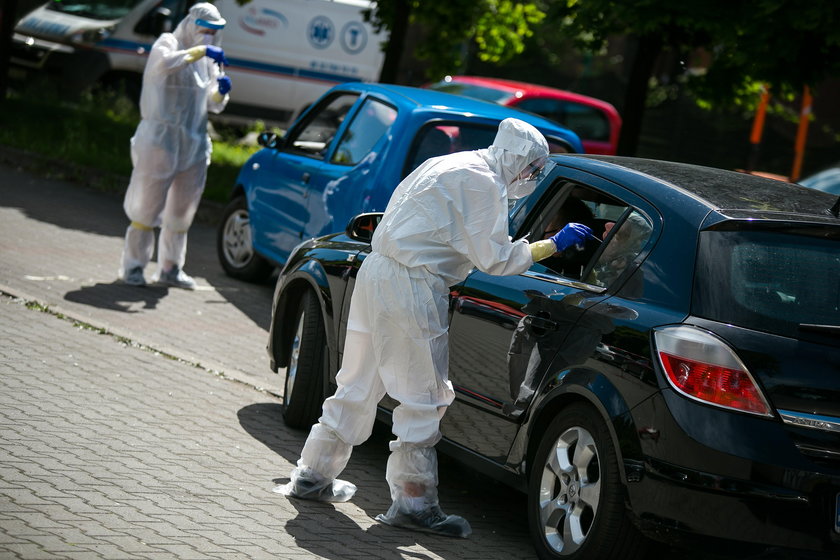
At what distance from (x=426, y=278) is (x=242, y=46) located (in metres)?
18.7

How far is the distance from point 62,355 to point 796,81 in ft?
25.4

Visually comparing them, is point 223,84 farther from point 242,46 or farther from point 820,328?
point 242,46

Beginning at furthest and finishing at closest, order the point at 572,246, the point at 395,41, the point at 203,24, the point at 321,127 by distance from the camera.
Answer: the point at 395,41
the point at 321,127
the point at 203,24
the point at 572,246

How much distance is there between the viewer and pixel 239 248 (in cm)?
1159

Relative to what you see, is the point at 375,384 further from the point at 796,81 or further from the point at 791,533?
the point at 796,81

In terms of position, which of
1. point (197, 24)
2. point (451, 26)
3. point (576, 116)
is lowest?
point (576, 116)

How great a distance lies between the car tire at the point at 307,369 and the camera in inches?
271

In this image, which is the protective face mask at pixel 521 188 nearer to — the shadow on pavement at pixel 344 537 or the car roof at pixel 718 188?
the car roof at pixel 718 188

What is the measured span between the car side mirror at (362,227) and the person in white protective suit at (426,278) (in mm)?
891

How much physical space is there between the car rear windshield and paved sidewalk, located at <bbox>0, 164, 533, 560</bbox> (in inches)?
60.0

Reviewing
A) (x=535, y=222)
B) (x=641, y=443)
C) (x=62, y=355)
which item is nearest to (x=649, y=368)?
(x=641, y=443)

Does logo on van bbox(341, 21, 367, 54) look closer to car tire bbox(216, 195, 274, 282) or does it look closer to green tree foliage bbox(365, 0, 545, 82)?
green tree foliage bbox(365, 0, 545, 82)

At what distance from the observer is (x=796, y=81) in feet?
41.2

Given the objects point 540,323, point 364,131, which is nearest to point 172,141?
point 364,131
